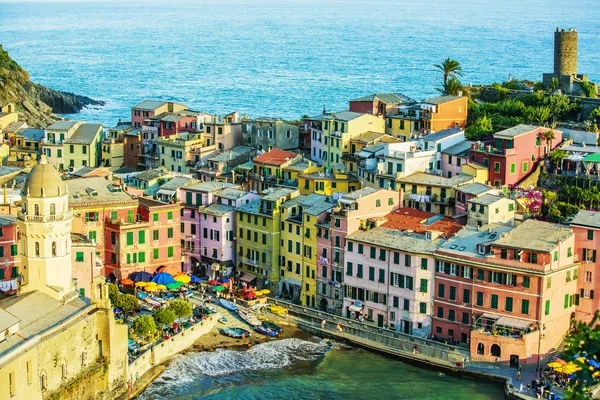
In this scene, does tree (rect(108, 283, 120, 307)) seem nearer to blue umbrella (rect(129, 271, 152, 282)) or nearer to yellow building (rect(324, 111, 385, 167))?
blue umbrella (rect(129, 271, 152, 282))

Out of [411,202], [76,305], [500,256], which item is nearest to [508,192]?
[411,202]

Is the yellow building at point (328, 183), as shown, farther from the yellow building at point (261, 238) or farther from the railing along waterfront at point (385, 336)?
the railing along waterfront at point (385, 336)

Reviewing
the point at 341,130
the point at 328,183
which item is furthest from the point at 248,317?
the point at 341,130

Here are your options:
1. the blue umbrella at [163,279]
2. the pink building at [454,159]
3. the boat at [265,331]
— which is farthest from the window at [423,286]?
the blue umbrella at [163,279]

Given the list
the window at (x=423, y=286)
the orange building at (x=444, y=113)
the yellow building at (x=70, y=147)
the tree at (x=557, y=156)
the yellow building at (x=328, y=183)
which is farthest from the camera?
the yellow building at (x=70, y=147)

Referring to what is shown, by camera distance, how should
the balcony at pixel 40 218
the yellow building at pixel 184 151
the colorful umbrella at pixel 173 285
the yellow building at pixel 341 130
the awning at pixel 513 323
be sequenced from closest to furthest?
the balcony at pixel 40 218 → the awning at pixel 513 323 → the colorful umbrella at pixel 173 285 → the yellow building at pixel 341 130 → the yellow building at pixel 184 151

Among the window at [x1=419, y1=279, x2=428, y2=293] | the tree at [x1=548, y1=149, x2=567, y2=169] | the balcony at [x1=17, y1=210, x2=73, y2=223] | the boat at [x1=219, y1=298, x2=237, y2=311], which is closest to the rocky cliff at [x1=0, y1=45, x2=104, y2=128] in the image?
the boat at [x1=219, y1=298, x2=237, y2=311]
